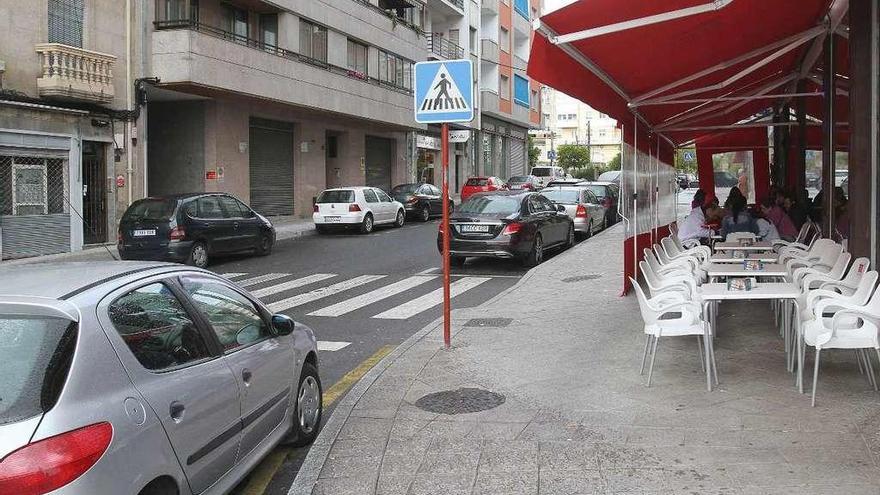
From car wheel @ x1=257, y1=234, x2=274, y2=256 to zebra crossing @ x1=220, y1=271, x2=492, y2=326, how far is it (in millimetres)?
2969

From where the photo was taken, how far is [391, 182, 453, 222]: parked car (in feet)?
97.2

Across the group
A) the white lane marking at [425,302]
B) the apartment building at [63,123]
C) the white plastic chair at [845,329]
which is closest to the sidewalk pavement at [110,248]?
the apartment building at [63,123]

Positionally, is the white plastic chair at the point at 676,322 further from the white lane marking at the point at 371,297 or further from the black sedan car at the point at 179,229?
the black sedan car at the point at 179,229

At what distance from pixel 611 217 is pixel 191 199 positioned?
14.9 m

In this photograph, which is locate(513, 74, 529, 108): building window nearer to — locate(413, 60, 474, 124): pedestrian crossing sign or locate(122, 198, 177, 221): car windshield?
locate(122, 198, 177, 221): car windshield

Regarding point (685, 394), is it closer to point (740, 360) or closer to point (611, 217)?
point (740, 360)

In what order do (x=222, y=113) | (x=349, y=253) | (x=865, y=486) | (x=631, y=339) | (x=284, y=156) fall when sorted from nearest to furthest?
(x=865, y=486) → (x=631, y=339) → (x=349, y=253) → (x=222, y=113) → (x=284, y=156)

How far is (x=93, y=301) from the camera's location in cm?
364

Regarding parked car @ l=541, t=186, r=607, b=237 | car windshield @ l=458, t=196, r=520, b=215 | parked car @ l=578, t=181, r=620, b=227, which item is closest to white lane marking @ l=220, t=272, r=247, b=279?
car windshield @ l=458, t=196, r=520, b=215

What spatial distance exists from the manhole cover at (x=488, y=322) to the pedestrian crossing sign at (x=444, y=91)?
278 cm

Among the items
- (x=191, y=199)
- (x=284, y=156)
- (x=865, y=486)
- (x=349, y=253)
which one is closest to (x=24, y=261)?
(x=191, y=199)

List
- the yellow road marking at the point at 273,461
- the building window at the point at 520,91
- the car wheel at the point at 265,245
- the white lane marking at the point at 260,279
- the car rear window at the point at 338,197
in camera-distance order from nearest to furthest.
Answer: the yellow road marking at the point at 273,461, the white lane marking at the point at 260,279, the car wheel at the point at 265,245, the car rear window at the point at 338,197, the building window at the point at 520,91

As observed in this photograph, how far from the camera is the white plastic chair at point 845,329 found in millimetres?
5966

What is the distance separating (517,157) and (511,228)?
44826 mm
